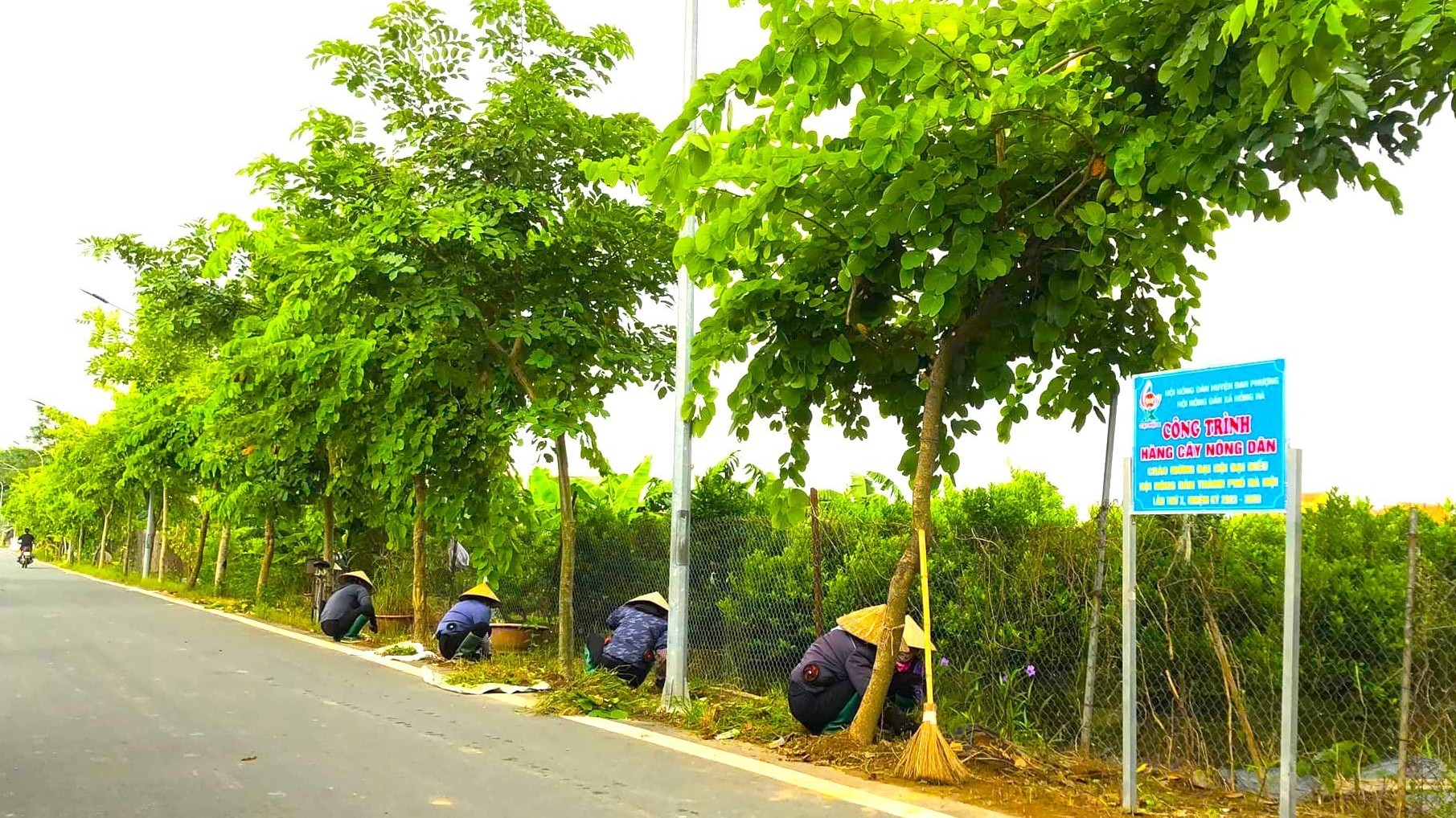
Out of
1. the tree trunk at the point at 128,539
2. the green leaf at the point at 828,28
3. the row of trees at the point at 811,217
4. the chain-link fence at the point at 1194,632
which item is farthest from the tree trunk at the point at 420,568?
the tree trunk at the point at 128,539

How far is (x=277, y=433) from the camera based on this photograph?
1636 cm

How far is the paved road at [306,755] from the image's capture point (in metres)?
6.30

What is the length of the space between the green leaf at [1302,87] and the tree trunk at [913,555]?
10.6 feet

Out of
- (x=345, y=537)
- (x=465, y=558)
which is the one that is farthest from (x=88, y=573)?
(x=465, y=558)

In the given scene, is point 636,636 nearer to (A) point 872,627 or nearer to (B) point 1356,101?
(A) point 872,627

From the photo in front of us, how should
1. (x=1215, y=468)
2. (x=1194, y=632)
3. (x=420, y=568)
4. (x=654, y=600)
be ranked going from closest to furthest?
(x=1215, y=468), (x=1194, y=632), (x=654, y=600), (x=420, y=568)

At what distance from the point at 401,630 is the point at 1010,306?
41.9 feet

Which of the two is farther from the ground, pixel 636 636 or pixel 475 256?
pixel 475 256

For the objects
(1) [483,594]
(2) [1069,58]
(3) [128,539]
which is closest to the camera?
(2) [1069,58]

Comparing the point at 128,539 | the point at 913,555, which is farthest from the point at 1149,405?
the point at 128,539

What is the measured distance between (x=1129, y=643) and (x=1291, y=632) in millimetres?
1075

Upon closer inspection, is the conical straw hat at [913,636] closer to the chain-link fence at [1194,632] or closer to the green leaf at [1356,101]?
the chain-link fence at [1194,632]

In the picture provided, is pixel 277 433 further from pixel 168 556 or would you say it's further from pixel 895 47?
pixel 168 556

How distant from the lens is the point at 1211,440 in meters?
6.00
